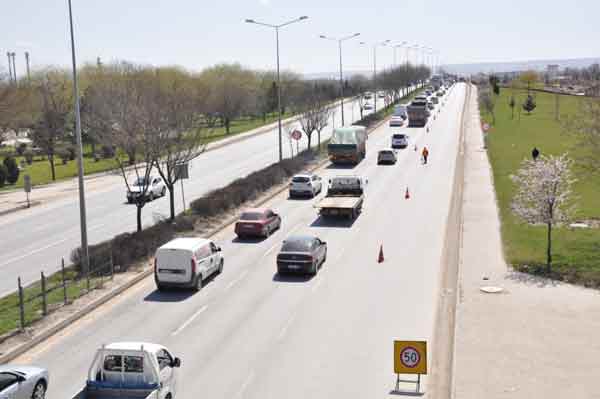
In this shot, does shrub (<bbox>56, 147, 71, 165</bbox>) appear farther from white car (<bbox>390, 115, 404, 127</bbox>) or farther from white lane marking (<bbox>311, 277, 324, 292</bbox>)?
white lane marking (<bbox>311, 277, 324, 292</bbox>)

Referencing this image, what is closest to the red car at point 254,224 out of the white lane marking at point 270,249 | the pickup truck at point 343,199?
the white lane marking at point 270,249

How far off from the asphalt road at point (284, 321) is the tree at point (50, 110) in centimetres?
3421

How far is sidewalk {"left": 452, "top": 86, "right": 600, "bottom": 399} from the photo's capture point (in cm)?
1488

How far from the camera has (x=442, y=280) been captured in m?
23.9

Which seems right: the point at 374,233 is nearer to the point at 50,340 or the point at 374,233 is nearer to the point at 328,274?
the point at 328,274

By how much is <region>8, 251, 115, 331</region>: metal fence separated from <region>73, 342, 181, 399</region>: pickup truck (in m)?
6.07

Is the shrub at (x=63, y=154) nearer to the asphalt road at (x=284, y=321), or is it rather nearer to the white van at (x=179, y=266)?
the asphalt road at (x=284, y=321)

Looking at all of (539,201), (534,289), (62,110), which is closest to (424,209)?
(539,201)

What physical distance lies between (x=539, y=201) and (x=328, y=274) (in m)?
→ 7.61

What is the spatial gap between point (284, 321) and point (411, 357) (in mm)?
5701

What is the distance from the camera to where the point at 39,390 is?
14297 millimetres

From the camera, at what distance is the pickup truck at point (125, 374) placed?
506 inches

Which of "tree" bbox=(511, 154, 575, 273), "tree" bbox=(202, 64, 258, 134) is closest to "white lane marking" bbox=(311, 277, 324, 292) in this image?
"tree" bbox=(511, 154, 575, 273)

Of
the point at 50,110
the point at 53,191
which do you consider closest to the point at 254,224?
the point at 53,191
